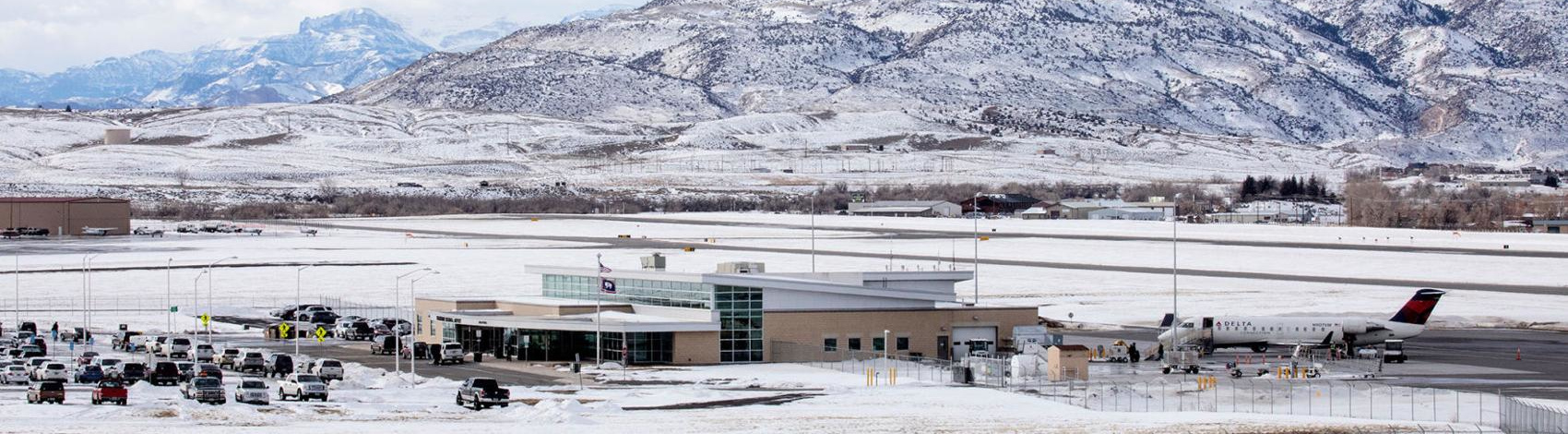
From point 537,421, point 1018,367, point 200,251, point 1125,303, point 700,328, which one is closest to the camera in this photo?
point 537,421

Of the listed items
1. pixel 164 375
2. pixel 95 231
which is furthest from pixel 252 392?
pixel 95 231

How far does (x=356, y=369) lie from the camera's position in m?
62.4

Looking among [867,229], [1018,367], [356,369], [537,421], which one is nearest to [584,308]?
[356,369]

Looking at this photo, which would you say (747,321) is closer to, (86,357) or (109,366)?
(109,366)

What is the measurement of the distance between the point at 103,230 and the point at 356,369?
106 metres

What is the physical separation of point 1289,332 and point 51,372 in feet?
131

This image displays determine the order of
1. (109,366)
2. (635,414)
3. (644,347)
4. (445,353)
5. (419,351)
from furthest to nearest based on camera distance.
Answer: (419,351), (644,347), (445,353), (109,366), (635,414)

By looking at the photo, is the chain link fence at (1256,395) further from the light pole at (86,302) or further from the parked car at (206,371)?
the light pole at (86,302)

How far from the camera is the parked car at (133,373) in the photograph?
58156mm

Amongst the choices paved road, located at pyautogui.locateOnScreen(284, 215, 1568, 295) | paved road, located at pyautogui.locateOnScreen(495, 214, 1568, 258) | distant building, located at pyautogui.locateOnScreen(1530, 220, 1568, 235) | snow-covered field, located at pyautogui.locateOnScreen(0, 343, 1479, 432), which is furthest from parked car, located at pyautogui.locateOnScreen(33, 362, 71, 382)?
distant building, located at pyautogui.locateOnScreen(1530, 220, 1568, 235)

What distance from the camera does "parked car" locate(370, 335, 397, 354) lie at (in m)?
71.8

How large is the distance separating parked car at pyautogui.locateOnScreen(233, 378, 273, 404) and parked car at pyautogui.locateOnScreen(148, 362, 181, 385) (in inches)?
258

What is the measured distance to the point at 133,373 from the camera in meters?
58.6

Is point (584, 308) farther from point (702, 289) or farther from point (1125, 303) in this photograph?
point (1125, 303)
